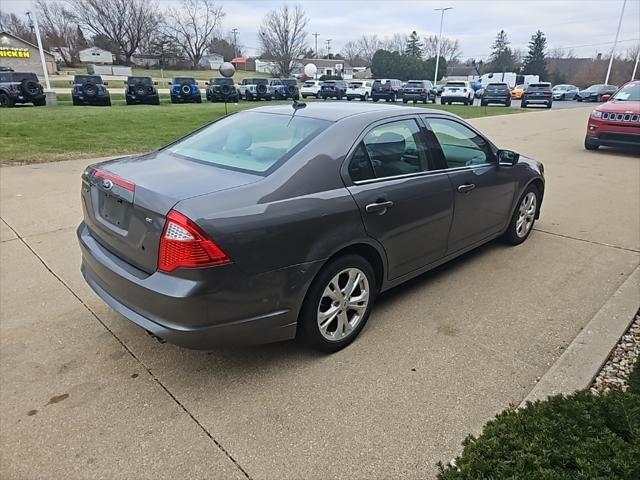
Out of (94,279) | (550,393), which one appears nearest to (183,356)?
(94,279)

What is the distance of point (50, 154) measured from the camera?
31.0 feet

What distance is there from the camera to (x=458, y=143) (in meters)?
4.02

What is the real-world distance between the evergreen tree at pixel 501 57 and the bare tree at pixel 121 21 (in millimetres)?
60272

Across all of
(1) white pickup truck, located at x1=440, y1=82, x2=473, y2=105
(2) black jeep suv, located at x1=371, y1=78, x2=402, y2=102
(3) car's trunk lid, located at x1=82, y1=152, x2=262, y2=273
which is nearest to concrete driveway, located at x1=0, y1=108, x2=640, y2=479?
(3) car's trunk lid, located at x1=82, y1=152, x2=262, y2=273

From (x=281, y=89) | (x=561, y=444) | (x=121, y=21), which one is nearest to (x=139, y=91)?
(x=281, y=89)

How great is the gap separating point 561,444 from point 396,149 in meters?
2.16

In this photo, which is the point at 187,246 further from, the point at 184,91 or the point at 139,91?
the point at 184,91

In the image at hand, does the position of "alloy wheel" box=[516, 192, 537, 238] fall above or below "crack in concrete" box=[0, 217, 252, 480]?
above

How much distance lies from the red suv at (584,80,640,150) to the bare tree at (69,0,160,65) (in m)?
73.5

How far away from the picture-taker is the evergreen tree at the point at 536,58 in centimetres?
7944

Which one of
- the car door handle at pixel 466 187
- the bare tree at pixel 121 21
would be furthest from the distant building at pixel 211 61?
the car door handle at pixel 466 187

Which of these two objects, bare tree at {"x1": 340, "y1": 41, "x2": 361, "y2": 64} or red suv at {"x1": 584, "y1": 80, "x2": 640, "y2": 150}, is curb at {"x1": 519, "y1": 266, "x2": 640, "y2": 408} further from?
bare tree at {"x1": 340, "y1": 41, "x2": 361, "y2": 64}

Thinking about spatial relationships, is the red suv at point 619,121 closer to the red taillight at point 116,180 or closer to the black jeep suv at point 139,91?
the red taillight at point 116,180

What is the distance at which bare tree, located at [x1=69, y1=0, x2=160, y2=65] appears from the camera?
6762 centimetres
